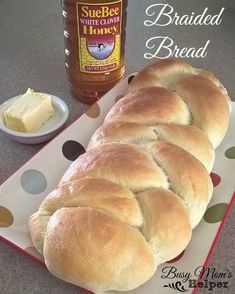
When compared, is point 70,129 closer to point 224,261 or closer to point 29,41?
point 224,261

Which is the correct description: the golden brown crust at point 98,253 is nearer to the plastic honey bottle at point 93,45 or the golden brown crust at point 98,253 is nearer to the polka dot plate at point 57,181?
the polka dot plate at point 57,181

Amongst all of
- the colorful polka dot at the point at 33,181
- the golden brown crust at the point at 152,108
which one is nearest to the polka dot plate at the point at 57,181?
the colorful polka dot at the point at 33,181

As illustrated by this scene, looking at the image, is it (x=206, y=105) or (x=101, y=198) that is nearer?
(x=101, y=198)

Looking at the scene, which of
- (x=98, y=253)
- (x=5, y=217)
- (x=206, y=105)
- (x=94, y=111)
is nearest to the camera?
(x=98, y=253)

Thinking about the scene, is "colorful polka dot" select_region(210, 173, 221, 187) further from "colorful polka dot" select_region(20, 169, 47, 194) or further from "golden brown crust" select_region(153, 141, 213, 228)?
"colorful polka dot" select_region(20, 169, 47, 194)

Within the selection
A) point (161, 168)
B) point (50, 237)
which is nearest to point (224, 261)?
point (161, 168)

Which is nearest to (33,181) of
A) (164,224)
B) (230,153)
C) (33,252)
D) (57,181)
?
(57,181)

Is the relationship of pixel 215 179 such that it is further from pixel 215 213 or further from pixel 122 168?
pixel 122 168

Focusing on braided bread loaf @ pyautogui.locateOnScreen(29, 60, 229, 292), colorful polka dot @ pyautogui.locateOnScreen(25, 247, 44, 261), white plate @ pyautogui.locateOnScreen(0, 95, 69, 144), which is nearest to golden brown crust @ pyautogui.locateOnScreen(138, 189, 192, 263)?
braided bread loaf @ pyautogui.locateOnScreen(29, 60, 229, 292)
